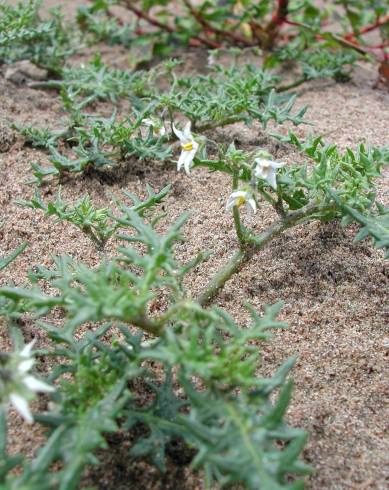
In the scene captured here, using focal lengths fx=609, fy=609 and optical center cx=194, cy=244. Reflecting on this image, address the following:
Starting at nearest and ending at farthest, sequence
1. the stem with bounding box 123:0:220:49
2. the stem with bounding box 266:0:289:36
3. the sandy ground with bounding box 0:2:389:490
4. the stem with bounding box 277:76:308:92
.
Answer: the sandy ground with bounding box 0:2:389:490 → the stem with bounding box 277:76:308:92 → the stem with bounding box 266:0:289:36 → the stem with bounding box 123:0:220:49

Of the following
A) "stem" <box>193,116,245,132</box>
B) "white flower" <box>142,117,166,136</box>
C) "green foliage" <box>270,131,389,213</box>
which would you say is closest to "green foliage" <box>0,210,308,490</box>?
"green foliage" <box>270,131,389,213</box>

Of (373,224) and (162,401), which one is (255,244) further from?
(162,401)

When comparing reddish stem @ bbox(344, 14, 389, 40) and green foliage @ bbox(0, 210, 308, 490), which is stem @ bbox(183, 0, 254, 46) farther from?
green foliage @ bbox(0, 210, 308, 490)

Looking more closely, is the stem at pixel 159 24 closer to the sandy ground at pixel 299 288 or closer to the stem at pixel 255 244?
the sandy ground at pixel 299 288

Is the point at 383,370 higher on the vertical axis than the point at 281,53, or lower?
lower

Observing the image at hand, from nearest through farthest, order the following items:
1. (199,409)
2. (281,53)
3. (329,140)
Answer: (199,409)
(329,140)
(281,53)

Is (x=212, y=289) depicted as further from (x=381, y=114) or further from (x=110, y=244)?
(x=381, y=114)

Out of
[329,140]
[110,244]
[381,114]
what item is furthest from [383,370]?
[381,114]

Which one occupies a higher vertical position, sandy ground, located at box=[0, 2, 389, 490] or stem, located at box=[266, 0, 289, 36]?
stem, located at box=[266, 0, 289, 36]
